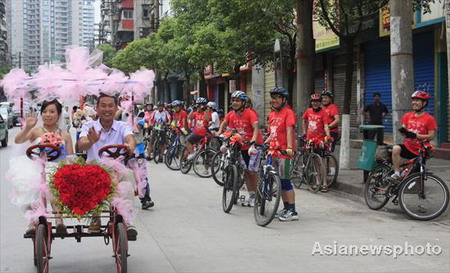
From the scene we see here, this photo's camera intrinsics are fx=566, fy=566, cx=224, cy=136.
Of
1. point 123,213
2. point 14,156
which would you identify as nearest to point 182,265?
point 123,213

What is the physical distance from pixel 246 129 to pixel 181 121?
21.5ft

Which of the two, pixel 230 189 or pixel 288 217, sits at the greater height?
pixel 230 189

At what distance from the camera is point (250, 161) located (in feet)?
30.0

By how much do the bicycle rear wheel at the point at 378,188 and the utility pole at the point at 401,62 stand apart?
1.24 m

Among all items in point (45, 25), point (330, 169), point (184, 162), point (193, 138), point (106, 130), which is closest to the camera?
point (106, 130)

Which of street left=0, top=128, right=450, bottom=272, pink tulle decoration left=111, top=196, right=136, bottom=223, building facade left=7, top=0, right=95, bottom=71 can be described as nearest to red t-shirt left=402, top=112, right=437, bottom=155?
street left=0, top=128, right=450, bottom=272

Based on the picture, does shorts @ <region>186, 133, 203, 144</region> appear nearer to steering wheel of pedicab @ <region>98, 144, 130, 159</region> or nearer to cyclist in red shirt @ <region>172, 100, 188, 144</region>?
cyclist in red shirt @ <region>172, 100, 188, 144</region>

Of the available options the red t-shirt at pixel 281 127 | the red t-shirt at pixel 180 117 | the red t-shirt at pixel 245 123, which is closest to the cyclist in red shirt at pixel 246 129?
the red t-shirt at pixel 245 123

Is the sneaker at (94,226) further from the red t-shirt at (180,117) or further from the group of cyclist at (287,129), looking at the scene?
the red t-shirt at (180,117)

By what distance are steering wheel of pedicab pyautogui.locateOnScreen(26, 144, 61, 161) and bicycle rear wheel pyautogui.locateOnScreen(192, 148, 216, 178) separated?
26.1 feet

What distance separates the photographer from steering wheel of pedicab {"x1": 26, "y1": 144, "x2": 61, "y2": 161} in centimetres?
519

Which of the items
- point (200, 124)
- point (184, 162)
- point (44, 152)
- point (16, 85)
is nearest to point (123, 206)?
point (44, 152)

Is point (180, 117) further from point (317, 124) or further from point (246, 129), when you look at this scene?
point (246, 129)

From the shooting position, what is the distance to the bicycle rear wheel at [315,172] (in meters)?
11.0
